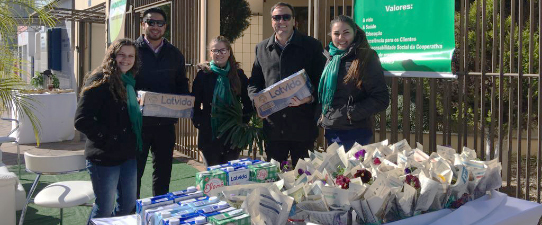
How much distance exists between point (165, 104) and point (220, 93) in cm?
44

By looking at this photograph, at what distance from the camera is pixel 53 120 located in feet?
33.4

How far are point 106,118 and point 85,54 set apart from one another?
1445 cm

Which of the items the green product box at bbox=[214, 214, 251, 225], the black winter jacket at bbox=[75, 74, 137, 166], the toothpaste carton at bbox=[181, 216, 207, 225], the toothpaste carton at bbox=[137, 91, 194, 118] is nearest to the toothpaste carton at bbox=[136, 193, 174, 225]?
the toothpaste carton at bbox=[181, 216, 207, 225]

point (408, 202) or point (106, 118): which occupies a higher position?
point (106, 118)

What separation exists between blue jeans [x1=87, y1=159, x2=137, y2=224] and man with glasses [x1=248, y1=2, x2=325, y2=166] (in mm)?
1076

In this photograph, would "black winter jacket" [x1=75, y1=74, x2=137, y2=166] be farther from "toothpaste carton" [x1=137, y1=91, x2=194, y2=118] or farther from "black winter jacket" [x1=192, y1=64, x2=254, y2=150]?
"black winter jacket" [x1=192, y1=64, x2=254, y2=150]

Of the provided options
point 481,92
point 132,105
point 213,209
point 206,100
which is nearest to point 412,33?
point 481,92

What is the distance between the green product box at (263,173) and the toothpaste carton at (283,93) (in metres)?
1.28

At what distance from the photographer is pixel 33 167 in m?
3.89

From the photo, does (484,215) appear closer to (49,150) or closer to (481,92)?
(481,92)

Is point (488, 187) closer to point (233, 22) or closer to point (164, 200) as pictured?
point (164, 200)

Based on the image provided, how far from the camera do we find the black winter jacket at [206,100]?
4289mm

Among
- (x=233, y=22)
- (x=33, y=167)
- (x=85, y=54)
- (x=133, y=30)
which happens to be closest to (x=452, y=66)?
(x=33, y=167)

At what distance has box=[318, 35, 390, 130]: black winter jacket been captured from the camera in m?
3.48
